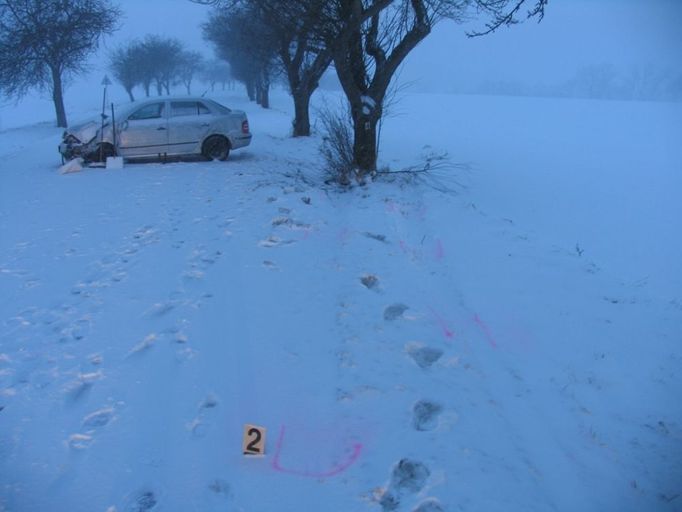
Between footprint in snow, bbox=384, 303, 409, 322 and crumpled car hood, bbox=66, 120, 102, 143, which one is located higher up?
crumpled car hood, bbox=66, 120, 102, 143

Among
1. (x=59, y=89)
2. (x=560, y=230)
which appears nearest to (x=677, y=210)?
(x=560, y=230)

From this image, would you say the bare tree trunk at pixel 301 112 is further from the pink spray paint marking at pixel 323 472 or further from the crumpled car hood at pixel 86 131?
the pink spray paint marking at pixel 323 472

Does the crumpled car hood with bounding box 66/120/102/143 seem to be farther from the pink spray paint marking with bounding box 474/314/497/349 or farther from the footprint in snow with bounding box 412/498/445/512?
the footprint in snow with bounding box 412/498/445/512

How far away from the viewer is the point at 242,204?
721cm

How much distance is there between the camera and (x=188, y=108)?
35.1ft

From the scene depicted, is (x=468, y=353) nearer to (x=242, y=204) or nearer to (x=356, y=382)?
(x=356, y=382)

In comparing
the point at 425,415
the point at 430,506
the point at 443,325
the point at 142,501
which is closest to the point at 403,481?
the point at 430,506

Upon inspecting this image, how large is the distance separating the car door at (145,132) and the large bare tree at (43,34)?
1165cm

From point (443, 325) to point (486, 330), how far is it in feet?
1.27

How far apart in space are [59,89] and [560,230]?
25.1 metres

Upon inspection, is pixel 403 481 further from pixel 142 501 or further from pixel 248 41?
pixel 248 41

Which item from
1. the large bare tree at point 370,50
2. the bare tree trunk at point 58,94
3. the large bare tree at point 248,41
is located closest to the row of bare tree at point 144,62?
the large bare tree at point 248,41

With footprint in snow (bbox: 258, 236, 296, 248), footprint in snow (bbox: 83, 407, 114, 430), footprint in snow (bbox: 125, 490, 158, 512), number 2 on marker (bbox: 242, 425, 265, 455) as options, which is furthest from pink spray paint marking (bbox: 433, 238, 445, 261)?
footprint in snow (bbox: 125, 490, 158, 512)

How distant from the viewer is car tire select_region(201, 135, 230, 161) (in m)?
11.0
